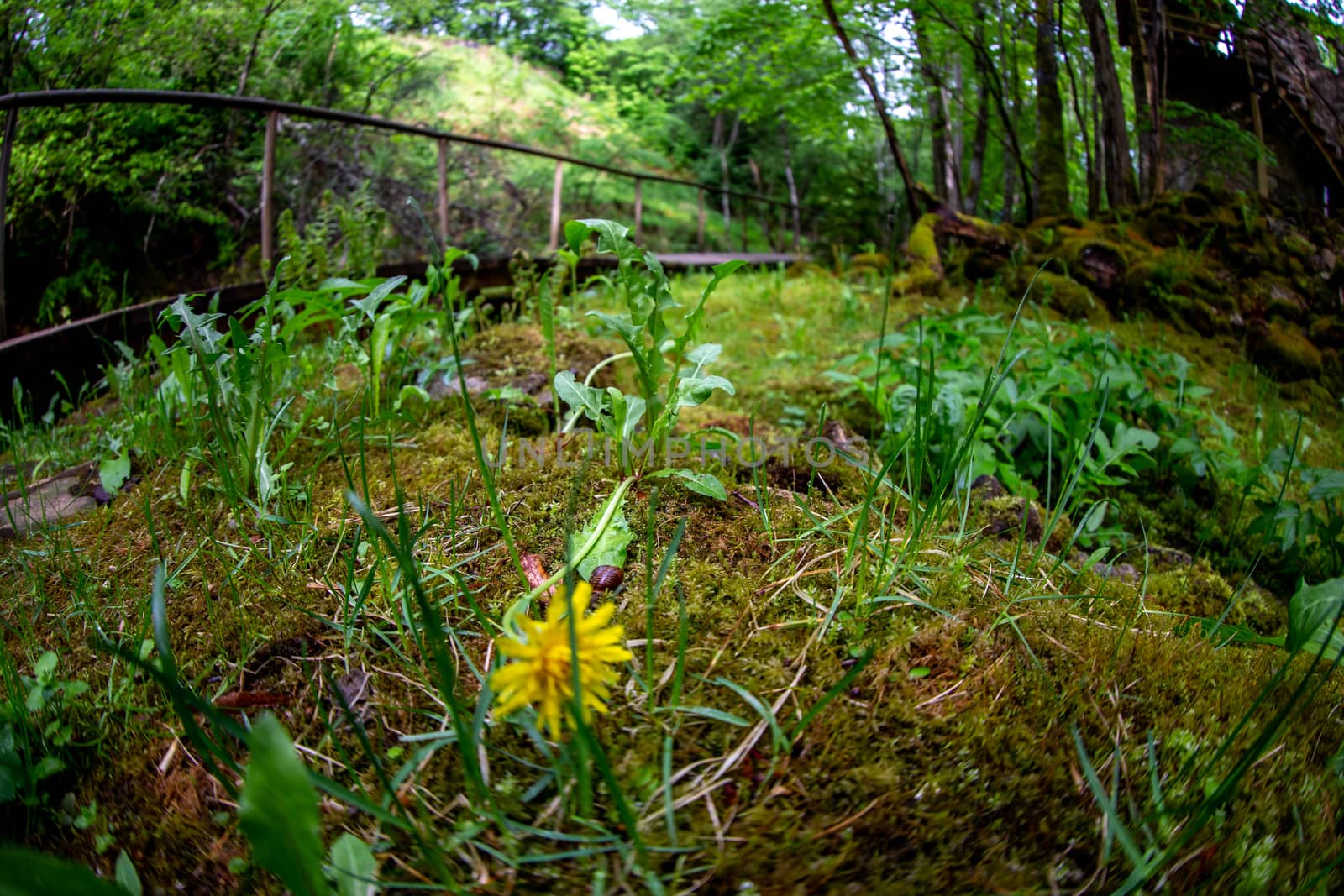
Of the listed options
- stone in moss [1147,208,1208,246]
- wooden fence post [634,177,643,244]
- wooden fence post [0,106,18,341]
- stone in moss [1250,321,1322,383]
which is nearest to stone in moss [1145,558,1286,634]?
stone in moss [1250,321,1322,383]

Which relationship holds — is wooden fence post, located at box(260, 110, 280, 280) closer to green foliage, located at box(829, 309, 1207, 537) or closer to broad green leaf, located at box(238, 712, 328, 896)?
green foliage, located at box(829, 309, 1207, 537)

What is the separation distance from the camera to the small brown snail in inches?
44.4

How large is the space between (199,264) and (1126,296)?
221 inches

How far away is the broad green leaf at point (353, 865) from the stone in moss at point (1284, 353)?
3.76m

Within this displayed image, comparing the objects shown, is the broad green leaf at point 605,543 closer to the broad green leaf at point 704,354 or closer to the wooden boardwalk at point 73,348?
the broad green leaf at point 704,354

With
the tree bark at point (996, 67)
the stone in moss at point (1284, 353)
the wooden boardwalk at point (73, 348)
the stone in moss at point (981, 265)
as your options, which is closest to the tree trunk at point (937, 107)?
the tree bark at point (996, 67)

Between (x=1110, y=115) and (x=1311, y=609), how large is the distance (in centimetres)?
400

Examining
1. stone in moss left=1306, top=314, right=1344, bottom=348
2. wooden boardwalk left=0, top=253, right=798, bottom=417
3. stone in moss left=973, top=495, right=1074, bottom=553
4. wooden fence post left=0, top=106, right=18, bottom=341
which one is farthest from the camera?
stone in moss left=1306, top=314, right=1344, bottom=348

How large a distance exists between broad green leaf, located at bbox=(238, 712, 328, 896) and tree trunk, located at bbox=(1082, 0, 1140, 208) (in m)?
4.45

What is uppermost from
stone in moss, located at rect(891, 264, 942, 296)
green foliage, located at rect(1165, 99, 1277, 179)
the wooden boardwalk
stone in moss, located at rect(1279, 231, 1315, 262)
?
green foliage, located at rect(1165, 99, 1277, 179)

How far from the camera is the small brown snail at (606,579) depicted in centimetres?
113

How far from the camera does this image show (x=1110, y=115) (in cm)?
394

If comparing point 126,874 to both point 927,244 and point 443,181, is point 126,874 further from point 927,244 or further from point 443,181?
point 443,181

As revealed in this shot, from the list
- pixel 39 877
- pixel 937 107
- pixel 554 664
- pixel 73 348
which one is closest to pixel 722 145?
pixel 937 107
